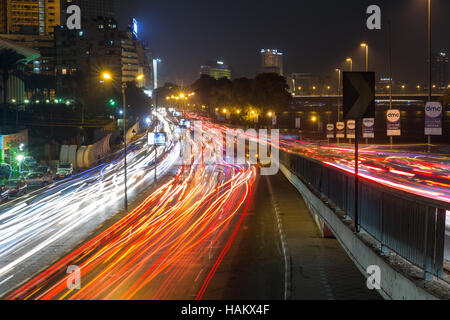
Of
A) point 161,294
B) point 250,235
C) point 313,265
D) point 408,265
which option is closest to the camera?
point 408,265

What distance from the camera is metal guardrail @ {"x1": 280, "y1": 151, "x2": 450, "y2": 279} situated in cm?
782

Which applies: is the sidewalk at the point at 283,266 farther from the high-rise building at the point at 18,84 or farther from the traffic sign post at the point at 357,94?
the high-rise building at the point at 18,84

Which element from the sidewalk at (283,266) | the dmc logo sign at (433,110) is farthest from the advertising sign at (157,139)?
the dmc logo sign at (433,110)

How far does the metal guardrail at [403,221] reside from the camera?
25.7 ft

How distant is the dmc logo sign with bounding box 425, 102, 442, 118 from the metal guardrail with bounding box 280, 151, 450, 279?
1379 centimetres

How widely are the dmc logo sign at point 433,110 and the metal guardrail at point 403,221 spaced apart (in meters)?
13.8

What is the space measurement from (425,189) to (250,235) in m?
8.94

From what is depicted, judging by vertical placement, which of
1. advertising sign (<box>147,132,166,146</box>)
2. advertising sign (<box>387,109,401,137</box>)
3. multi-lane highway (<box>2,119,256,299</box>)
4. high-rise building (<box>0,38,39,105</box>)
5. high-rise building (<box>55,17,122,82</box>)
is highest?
high-rise building (<box>55,17,122,82</box>)

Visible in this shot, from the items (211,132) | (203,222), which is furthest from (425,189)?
(211,132)

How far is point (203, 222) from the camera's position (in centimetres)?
2444

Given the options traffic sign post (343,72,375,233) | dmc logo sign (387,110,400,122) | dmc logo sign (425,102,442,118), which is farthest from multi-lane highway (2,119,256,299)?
dmc logo sign (425,102,442,118)

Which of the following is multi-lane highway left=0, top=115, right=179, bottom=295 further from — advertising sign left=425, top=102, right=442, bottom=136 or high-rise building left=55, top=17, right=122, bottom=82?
high-rise building left=55, top=17, right=122, bottom=82
